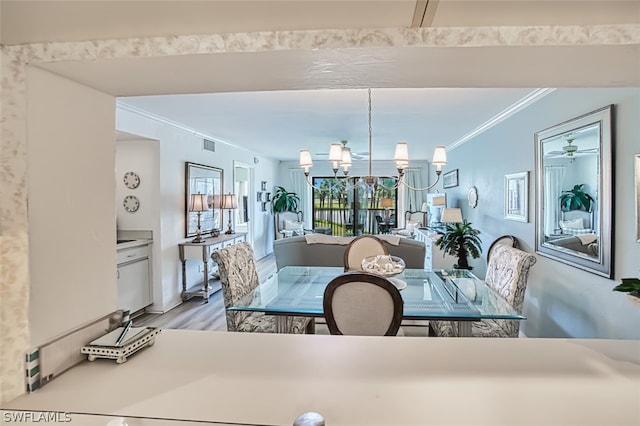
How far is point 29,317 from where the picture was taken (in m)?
0.88

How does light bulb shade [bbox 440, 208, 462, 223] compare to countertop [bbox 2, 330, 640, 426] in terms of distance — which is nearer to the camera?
countertop [bbox 2, 330, 640, 426]

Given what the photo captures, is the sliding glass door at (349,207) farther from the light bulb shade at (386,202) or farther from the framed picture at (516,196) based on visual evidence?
the framed picture at (516,196)

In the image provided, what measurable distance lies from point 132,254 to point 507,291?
12.6ft

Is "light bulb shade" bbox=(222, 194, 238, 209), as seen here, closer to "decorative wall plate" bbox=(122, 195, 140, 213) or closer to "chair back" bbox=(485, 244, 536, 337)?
"decorative wall plate" bbox=(122, 195, 140, 213)

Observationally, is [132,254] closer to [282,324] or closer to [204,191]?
[204,191]

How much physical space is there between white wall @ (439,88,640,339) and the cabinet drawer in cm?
426

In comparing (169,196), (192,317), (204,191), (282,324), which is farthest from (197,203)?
(282,324)

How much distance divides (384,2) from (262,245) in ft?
24.6

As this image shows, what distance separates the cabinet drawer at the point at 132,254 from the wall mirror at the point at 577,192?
425cm

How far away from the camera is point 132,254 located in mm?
3783

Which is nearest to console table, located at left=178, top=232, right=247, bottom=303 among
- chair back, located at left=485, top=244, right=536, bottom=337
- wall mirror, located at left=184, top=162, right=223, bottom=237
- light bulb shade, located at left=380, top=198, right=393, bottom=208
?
wall mirror, located at left=184, top=162, right=223, bottom=237

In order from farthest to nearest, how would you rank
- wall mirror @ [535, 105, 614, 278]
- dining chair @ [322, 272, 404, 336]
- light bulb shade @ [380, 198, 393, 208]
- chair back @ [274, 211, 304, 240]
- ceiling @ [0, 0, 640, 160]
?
light bulb shade @ [380, 198, 393, 208]
chair back @ [274, 211, 304, 240]
wall mirror @ [535, 105, 614, 278]
dining chair @ [322, 272, 404, 336]
ceiling @ [0, 0, 640, 160]

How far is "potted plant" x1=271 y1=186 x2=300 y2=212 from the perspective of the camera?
27.9 ft

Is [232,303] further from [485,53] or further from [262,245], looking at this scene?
[262,245]
